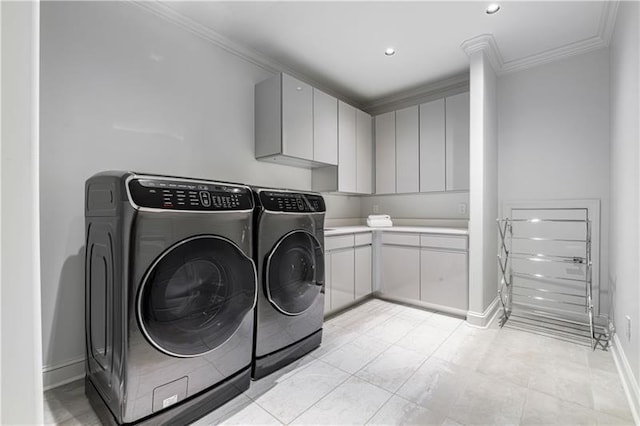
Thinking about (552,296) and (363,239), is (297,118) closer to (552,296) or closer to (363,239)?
(363,239)

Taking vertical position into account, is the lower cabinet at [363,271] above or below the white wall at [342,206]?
below

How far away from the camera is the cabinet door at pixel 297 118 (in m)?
2.60

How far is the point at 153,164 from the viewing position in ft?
6.82

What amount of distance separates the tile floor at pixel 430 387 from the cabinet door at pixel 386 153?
6.33ft

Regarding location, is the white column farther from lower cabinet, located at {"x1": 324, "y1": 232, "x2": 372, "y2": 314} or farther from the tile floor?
lower cabinet, located at {"x1": 324, "y1": 232, "x2": 372, "y2": 314}

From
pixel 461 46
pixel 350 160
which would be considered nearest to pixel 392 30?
pixel 461 46

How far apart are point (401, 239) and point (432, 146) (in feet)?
3.81

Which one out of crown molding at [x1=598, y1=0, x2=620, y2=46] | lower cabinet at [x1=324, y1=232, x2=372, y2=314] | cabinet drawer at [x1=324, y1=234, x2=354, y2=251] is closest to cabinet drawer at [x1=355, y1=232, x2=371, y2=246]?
lower cabinet at [x1=324, y1=232, x2=372, y2=314]

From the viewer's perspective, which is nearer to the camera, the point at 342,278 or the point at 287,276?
the point at 287,276

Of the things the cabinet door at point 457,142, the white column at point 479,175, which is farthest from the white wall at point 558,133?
the white column at point 479,175

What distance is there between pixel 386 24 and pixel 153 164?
2091 mm

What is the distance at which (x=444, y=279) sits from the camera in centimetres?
279

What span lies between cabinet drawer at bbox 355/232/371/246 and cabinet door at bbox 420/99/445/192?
0.91 m

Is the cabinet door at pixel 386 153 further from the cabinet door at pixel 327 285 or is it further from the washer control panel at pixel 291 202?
the washer control panel at pixel 291 202
